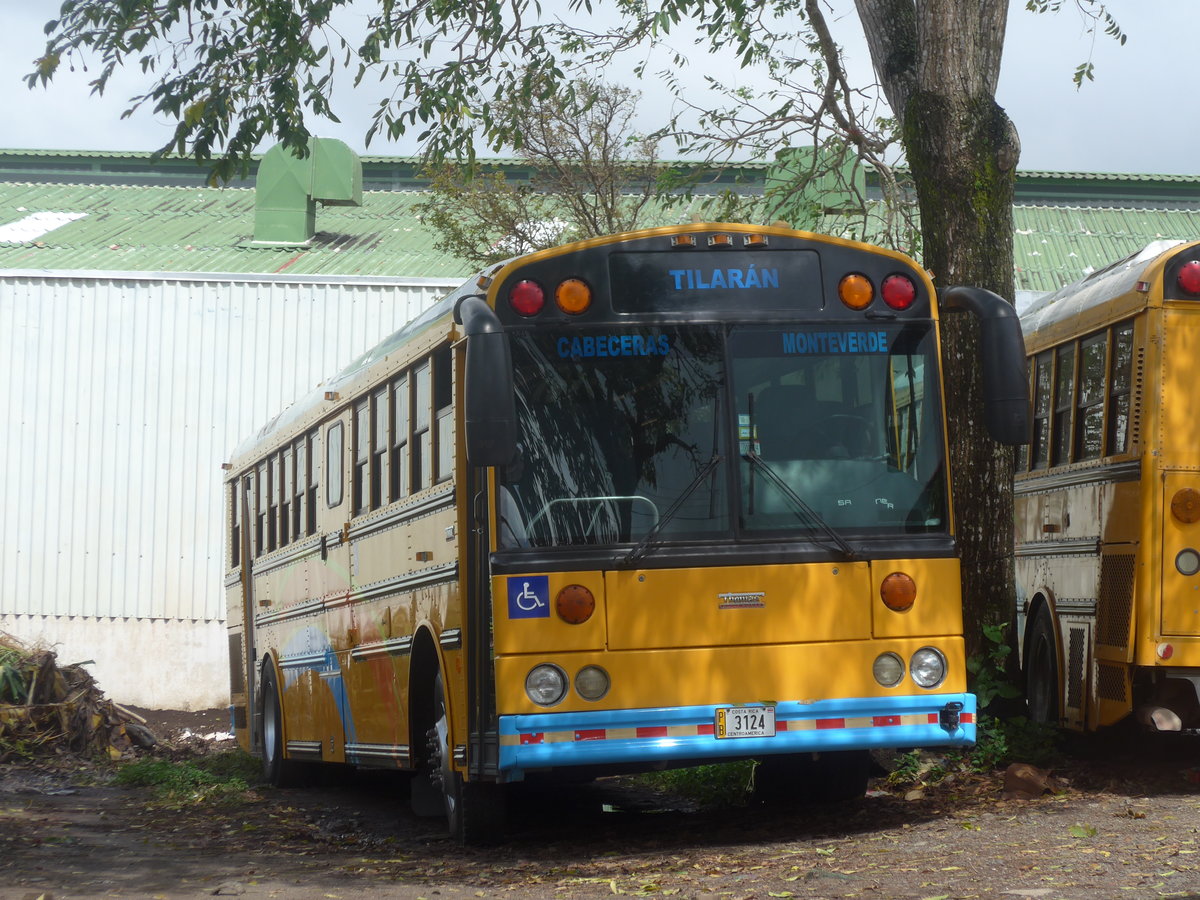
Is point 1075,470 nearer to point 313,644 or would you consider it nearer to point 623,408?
point 623,408

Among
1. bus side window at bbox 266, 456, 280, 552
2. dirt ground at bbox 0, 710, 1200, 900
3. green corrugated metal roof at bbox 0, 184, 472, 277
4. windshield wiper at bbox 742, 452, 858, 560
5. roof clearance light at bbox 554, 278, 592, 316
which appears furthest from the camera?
green corrugated metal roof at bbox 0, 184, 472, 277

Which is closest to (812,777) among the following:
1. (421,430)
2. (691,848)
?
(691,848)

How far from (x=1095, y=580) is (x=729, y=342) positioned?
3356 millimetres

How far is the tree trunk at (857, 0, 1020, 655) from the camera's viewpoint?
35.7ft

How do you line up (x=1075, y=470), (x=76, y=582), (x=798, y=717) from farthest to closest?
(x=76, y=582) < (x=1075, y=470) < (x=798, y=717)

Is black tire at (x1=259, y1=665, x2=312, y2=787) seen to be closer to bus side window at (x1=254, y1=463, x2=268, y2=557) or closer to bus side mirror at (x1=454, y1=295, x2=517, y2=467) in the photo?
bus side window at (x1=254, y1=463, x2=268, y2=557)

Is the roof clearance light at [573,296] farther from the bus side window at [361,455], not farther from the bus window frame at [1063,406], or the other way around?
the bus window frame at [1063,406]

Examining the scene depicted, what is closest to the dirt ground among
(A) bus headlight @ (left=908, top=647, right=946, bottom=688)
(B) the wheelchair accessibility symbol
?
(A) bus headlight @ (left=908, top=647, right=946, bottom=688)

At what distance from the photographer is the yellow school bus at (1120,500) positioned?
981cm

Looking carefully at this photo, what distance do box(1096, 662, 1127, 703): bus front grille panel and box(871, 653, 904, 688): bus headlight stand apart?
2214mm

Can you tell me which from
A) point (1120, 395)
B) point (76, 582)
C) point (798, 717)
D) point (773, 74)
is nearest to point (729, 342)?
point (798, 717)

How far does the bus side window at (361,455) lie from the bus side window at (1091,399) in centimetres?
454

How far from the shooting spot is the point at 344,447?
476 inches

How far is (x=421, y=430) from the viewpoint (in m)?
9.98
